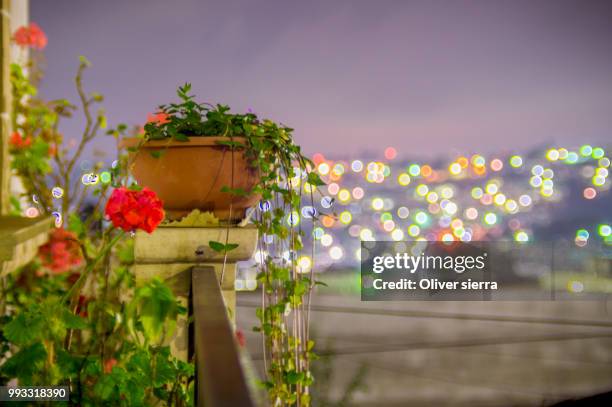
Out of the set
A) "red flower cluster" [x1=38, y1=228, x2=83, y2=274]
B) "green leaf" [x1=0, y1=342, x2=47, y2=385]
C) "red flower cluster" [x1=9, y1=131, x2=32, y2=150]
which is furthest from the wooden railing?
"red flower cluster" [x1=9, y1=131, x2=32, y2=150]

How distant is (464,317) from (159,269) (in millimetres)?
4533

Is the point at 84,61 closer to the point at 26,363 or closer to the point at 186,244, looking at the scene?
the point at 186,244

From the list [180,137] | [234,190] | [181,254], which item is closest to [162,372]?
[181,254]

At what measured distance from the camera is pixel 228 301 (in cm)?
155

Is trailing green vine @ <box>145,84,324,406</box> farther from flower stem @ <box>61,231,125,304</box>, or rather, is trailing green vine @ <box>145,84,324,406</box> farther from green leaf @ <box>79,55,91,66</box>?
green leaf @ <box>79,55,91,66</box>

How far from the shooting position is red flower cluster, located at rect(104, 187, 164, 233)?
49.9 inches

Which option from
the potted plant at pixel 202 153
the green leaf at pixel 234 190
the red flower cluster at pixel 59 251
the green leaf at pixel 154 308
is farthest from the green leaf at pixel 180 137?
the red flower cluster at pixel 59 251

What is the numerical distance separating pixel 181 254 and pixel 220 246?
0.55 ft

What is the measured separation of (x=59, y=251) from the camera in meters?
2.13

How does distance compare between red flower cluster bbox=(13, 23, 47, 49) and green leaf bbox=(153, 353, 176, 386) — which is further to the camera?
red flower cluster bbox=(13, 23, 47, 49)

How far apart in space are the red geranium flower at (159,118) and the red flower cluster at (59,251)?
2.52 ft

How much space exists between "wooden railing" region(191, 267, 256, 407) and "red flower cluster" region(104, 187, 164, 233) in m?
0.34

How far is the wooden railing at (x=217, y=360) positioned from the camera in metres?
0.47

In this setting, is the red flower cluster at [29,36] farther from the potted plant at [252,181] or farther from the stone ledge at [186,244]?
the stone ledge at [186,244]
